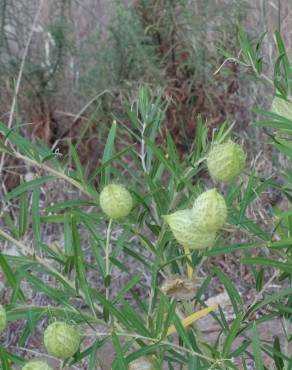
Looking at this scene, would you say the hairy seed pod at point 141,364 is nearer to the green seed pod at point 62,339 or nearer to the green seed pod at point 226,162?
the green seed pod at point 62,339

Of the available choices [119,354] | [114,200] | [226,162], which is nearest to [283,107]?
[226,162]

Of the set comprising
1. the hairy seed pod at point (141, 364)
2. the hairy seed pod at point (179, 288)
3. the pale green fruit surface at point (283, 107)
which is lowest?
the hairy seed pod at point (141, 364)

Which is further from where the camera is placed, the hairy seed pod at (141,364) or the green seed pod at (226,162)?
the hairy seed pod at (141,364)

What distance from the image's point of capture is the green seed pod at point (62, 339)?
78cm

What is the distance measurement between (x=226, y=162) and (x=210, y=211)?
0.09m

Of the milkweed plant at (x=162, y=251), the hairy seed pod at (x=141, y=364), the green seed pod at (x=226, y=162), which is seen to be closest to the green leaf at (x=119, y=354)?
the milkweed plant at (x=162, y=251)

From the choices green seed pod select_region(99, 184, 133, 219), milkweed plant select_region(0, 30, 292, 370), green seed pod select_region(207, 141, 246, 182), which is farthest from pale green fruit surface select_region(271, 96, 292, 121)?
green seed pod select_region(99, 184, 133, 219)

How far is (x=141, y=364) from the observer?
0.92 meters

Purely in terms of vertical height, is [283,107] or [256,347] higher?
[283,107]

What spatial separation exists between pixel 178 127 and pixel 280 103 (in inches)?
87.3

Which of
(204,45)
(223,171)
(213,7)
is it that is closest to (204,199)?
(223,171)

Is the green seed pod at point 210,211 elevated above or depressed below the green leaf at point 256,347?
above

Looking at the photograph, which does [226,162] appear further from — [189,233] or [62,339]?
[62,339]

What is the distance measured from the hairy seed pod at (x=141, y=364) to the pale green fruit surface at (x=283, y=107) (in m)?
0.36
